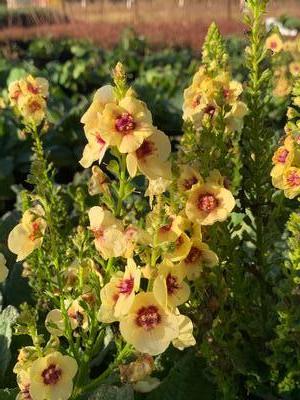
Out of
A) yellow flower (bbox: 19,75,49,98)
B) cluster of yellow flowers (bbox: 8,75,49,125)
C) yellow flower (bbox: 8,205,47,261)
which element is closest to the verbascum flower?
yellow flower (bbox: 8,205,47,261)

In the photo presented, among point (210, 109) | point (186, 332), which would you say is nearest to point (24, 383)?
point (186, 332)

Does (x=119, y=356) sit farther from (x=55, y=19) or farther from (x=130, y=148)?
(x=55, y=19)

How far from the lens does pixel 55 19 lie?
2161cm

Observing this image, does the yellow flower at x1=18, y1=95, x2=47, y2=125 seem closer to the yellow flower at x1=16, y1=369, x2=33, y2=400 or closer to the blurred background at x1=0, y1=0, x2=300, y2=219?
the blurred background at x1=0, y1=0, x2=300, y2=219

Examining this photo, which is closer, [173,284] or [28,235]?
[173,284]

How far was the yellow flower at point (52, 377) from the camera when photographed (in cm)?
136

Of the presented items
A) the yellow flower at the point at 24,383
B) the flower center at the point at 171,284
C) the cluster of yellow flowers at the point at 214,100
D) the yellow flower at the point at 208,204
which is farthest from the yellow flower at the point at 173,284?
the cluster of yellow flowers at the point at 214,100

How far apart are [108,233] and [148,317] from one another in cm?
17

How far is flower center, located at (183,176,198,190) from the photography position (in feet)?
4.76

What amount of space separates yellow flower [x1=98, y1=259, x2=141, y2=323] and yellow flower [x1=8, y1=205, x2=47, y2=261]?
225 millimetres

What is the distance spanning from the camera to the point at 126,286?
1330 millimetres

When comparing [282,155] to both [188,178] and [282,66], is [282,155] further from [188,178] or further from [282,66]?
[282,66]

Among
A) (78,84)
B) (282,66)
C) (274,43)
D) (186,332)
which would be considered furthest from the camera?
(78,84)

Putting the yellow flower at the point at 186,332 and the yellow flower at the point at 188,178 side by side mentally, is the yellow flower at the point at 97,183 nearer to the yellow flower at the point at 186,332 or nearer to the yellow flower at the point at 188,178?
the yellow flower at the point at 188,178
